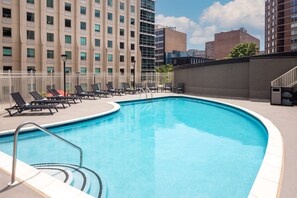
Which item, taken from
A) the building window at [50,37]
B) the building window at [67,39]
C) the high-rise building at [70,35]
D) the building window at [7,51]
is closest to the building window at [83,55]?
the high-rise building at [70,35]

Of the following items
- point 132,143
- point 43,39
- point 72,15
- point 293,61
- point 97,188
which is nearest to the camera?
point 97,188

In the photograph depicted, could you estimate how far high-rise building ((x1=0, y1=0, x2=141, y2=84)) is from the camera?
35.3 meters

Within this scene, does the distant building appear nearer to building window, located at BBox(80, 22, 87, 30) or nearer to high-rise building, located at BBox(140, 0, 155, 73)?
high-rise building, located at BBox(140, 0, 155, 73)

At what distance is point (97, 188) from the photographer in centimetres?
501

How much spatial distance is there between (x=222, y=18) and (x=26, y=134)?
133943mm

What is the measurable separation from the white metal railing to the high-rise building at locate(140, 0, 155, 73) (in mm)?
49404

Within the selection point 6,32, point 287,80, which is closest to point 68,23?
point 6,32

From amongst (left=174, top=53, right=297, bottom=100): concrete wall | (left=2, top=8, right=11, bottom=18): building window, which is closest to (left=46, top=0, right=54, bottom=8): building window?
(left=2, top=8, right=11, bottom=18): building window

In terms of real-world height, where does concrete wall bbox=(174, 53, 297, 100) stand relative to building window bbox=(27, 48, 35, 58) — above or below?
below

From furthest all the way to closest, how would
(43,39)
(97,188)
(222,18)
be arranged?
(222,18)
(43,39)
(97,188)

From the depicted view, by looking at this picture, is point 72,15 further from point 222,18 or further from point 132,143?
point 222,18

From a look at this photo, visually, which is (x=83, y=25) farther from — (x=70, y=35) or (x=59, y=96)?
(x=59, y=96)

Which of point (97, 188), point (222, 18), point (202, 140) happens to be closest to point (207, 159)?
point (202, 140)

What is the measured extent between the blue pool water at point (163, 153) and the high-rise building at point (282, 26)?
6792 centimetres
